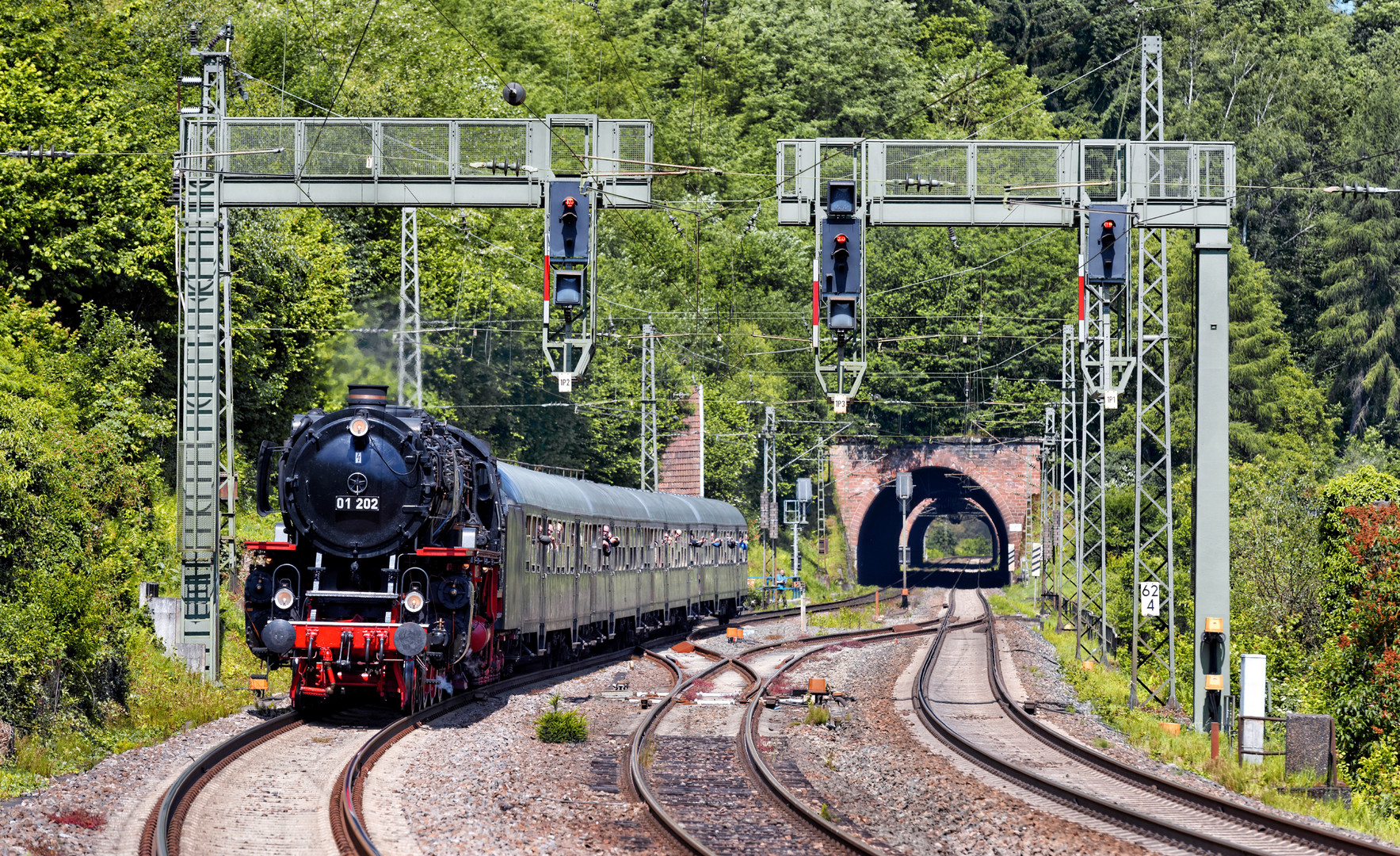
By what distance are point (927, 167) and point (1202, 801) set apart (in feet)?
35.0

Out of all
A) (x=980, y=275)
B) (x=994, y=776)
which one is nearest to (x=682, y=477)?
(x=980, y=275)

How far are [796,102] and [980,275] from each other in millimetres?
13936

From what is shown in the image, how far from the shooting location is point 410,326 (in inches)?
1624

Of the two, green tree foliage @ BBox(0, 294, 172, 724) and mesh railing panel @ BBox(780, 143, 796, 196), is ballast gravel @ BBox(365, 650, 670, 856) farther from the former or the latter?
mesh railing panel @ BBox(780, 143, 796, 196)

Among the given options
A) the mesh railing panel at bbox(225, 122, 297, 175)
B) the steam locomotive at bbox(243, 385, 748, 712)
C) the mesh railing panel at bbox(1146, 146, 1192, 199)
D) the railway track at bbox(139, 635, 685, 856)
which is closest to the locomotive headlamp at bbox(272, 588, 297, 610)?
the steam locomotive at bbox(243, 385, 748, 712)

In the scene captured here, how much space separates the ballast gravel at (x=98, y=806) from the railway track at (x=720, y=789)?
4265 mm

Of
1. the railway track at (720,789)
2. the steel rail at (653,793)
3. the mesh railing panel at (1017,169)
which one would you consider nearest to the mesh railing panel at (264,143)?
the steel rail at (653,793)

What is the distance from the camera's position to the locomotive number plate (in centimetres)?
1792

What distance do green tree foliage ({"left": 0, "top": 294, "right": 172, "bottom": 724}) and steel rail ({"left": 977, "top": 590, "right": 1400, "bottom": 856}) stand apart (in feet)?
38.5

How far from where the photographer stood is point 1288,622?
1199 inches

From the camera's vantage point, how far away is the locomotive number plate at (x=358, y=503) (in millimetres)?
17922

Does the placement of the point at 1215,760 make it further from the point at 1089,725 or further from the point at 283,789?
the point at 283,789

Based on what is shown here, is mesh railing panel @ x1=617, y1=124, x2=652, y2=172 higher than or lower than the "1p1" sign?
higher

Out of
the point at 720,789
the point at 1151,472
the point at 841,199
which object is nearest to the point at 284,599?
the point at 720,789
